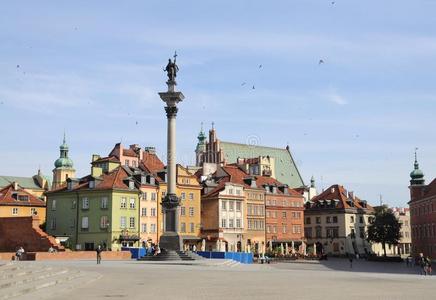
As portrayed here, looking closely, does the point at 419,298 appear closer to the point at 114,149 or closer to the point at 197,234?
the point at 197,234

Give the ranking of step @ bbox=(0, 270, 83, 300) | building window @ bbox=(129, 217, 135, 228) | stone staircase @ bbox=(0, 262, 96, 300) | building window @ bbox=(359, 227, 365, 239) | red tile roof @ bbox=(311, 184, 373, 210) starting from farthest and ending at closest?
building window @ bbox=(359, 227, 365, 239) → red tile roof @ bbox=(311, 184, 373, 210) → building window @ bbox=(129, 217, 135, 228) → stone staircase @ bbox=(0, 262, 96, 300) → step @ bbox=(0, 270, 83, 300)

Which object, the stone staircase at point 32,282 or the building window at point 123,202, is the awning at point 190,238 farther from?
the stone staircase at point 32,282

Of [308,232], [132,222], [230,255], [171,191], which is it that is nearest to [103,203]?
[132,222]

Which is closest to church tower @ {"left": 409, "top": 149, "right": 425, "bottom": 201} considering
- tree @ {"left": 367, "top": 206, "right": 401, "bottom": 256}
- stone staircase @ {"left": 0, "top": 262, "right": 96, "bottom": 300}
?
tree @ {"left": 367, "top": 206, "right": 401, "bottom": 256}

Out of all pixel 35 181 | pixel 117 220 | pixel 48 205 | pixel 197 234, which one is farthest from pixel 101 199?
pixel 35 181

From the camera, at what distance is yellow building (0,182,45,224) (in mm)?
89000

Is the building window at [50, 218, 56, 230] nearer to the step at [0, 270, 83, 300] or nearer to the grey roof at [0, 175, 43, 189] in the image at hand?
the step at [0, 270, 83, 300]

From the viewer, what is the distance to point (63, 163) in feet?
507

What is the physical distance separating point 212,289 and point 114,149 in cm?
8112

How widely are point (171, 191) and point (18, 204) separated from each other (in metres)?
41.8

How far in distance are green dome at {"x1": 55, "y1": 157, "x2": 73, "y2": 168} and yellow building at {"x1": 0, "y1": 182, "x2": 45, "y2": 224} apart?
60.9 metres

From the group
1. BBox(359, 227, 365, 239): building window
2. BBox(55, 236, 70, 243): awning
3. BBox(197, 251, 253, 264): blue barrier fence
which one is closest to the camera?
BBox(197, 251, 253, 264): blue barrier fence

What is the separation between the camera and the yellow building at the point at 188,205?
303 ft

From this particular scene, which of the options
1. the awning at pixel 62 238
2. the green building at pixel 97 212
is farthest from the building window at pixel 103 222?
the awning at pixel 62 238
